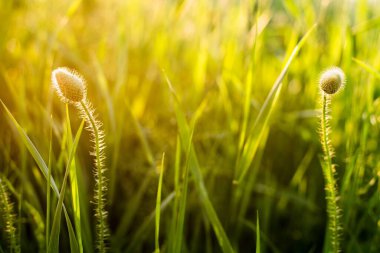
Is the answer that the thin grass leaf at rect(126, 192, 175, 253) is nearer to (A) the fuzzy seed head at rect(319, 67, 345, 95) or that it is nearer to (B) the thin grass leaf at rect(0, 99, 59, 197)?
(B) the thin grass leaf at rect(0, 99, 59, 197)

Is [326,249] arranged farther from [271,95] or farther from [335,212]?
[271,95]

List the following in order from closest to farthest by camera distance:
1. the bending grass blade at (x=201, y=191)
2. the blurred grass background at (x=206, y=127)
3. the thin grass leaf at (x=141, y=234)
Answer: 1. the bending grass blade at (x=201, y=191)
2. the thin grass leaf at (x=141, y=234)
3. the blurred grass background at (x=206, y=127)

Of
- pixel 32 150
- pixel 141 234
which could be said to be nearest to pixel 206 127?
pixel 141 234

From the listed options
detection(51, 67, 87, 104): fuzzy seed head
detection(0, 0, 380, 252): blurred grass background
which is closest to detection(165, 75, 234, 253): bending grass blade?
detection(0, 0, 380, 252): blurred grass background

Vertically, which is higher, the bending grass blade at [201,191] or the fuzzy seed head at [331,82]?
the fuzzy seed head at [331,82]

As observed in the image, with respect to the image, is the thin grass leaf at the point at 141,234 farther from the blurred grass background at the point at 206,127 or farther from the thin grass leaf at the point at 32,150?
the thin grass leaf at the point at 32,150

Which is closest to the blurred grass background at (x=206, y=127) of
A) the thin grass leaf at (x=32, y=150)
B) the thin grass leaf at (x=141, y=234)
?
the thin grass leaf at (x=141, y=234)

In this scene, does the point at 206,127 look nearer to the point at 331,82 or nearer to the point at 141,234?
the point at 141,234

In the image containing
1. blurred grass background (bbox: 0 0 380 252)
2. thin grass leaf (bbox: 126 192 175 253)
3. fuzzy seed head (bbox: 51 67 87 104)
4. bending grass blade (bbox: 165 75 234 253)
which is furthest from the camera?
blurred grass background (bbox: 0 0 380 252)

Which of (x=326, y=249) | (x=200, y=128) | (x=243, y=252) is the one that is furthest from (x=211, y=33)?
(x=326, y=249)
